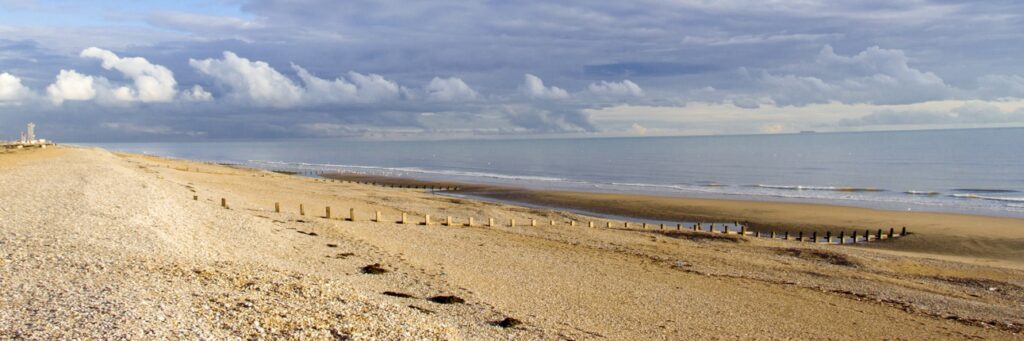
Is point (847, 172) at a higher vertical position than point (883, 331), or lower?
higher

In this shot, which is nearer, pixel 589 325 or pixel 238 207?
pixel 589 325

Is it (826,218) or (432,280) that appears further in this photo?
(826,218)

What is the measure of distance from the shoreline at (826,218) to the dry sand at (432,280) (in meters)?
1.22

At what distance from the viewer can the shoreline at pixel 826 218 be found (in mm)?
29219

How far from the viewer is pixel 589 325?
14.0 m

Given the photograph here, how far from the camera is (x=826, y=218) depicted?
38844 mm

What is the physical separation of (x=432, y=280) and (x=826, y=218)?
2909 centimetres

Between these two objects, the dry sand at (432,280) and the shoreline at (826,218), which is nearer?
the dry sand at (432,280)

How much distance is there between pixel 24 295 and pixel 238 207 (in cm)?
1914

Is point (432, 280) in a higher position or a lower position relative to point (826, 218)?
lower

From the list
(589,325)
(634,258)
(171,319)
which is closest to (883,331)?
(589,325)

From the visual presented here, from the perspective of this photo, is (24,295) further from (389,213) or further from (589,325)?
(389,213)

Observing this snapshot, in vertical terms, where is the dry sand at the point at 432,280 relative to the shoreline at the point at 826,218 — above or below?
below

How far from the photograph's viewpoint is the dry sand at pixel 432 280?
11188 mm
